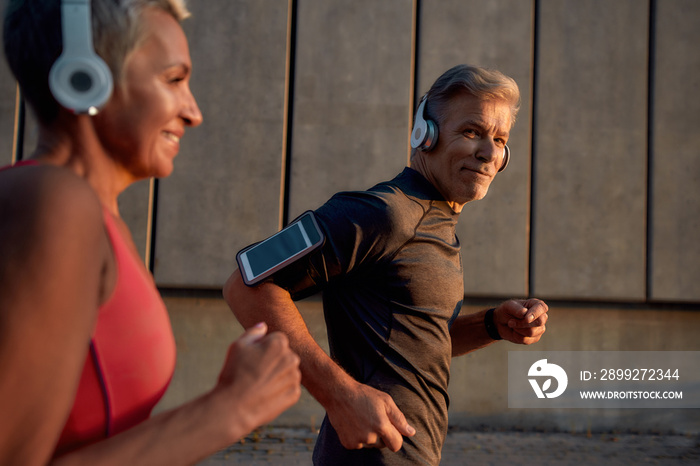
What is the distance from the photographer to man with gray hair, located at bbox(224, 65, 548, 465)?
1364 mm

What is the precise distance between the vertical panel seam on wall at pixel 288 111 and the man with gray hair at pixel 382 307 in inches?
126

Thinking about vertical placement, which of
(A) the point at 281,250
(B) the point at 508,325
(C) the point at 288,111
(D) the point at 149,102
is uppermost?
(C) the point at 288,111

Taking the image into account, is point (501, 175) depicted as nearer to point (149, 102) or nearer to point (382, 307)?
point (382, 307)

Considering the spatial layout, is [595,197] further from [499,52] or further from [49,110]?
[49,110]

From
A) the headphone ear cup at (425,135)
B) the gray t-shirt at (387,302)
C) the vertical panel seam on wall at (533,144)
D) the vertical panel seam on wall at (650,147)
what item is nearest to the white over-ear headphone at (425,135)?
the headphone ear cup at (425,135)

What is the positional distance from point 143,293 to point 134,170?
0.19 m

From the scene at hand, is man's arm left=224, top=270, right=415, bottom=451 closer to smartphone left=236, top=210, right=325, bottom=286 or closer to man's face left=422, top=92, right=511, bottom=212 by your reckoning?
smartphone left=236, top=210, right=325, bottom=286

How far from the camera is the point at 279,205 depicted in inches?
190

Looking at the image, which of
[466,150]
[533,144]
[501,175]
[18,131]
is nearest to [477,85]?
[466,150]

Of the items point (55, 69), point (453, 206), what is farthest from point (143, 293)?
point (453, 206)

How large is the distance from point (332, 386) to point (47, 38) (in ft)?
3.18

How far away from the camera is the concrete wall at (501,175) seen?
478cm

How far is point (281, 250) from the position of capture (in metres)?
1.46

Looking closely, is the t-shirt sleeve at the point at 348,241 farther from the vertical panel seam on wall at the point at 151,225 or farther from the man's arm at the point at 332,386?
the vertical panel seam on wall at the point at 151,225
